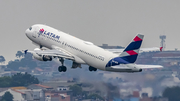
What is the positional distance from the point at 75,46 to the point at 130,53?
12.2m

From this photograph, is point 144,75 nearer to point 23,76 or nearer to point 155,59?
point 23,76

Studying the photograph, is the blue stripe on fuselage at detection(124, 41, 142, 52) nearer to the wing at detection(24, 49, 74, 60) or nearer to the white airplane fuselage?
the white airplane fuselage

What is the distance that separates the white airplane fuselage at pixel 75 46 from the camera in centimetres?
9081

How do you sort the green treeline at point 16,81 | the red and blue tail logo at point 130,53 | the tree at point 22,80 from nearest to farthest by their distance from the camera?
the red and blue tail logo at point 130,53 < the green treeline at point 16,81 < the tree at point 22,80

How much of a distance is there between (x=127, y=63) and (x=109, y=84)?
26416 mm

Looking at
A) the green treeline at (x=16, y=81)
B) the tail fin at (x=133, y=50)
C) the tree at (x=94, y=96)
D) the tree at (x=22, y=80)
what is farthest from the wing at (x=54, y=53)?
the tree at (x=22, y=80)

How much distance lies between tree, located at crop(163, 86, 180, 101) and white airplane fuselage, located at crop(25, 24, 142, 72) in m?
22.8

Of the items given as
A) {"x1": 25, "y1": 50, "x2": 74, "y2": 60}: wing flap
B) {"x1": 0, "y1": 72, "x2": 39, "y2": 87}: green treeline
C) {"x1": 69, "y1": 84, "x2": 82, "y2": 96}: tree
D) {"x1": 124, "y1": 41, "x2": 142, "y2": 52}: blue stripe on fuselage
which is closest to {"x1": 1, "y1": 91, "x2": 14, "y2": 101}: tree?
{"x1": 0, "y1": 72, "x2": 39, "y2": 87}: green treeline

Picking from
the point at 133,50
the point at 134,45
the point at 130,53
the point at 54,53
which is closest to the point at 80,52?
the point at 54,53

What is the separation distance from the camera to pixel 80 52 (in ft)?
313

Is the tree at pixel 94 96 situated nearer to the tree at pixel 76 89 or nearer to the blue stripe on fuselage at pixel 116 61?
the tree at pixel 76 89

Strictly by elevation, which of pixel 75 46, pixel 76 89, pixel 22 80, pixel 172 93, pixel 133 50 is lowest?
pixel 172 93

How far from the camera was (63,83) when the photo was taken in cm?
14012

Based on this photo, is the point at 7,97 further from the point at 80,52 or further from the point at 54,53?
the point at 80,52
